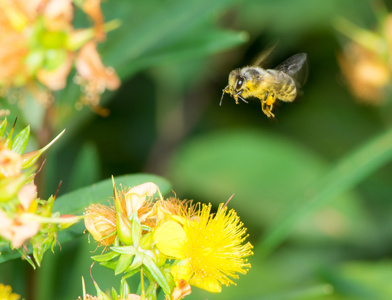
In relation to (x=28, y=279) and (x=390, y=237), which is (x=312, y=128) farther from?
(x=28, y=279)

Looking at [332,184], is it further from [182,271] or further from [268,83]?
[182,271]

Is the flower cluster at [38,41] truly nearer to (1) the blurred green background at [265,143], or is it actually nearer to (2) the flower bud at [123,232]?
(2) the flower bud at [123,232]

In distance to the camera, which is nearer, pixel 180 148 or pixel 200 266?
pixel 200 266

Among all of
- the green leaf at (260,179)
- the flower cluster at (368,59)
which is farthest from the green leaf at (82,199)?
the green leaf at (260,179)

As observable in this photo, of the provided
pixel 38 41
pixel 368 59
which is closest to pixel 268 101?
pixel 38 41

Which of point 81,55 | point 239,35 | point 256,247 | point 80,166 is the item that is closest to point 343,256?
point 256,247
